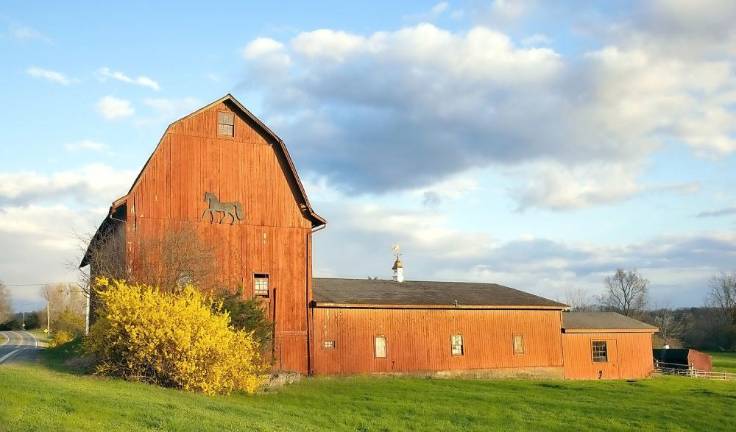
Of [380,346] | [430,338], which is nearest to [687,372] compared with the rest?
[430,338]

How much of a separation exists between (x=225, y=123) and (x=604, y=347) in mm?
Result: 23576

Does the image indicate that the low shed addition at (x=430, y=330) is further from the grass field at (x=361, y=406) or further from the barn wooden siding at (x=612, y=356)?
the grass field at (x=361, y=406)

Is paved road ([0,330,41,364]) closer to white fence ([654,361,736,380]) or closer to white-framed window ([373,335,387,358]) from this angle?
white-framed window ([373,335,387,358])

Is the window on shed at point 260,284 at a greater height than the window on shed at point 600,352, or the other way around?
the window on shed at point 260,284

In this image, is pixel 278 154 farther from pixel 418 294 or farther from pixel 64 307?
pixel 64 307

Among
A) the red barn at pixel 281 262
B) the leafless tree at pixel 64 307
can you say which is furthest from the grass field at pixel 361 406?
the leafless tree at pixel 64 307

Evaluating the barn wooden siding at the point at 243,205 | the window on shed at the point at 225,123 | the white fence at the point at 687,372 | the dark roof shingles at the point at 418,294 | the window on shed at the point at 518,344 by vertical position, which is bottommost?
the white fence at the point at 687,372

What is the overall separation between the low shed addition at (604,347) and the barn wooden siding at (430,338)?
137cm

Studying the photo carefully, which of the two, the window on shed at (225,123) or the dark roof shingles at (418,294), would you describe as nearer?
the window on shed at (225,123)

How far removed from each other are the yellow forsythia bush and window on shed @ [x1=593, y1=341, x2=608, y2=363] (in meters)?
23.4

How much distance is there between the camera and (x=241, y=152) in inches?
1115

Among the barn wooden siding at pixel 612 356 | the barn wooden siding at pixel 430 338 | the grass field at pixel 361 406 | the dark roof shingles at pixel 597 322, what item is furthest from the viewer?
the dark roof shingles at pixel 597 322

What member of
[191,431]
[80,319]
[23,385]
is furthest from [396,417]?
[80,319]

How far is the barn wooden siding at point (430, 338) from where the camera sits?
2927 cm
